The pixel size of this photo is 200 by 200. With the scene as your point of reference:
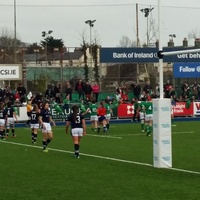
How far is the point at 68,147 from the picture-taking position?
29.8 metres

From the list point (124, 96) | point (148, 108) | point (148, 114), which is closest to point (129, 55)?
point (124, 96)

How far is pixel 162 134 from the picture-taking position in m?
20.6

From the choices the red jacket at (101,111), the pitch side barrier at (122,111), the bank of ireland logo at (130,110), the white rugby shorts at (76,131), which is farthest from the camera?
the bank of ireland logo at (130,110)

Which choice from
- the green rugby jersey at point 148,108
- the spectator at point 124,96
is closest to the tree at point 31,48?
the spectator at point 124,96

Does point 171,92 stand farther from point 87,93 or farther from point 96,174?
point 96,174

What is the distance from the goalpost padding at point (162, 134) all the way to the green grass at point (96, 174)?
0.53 meters

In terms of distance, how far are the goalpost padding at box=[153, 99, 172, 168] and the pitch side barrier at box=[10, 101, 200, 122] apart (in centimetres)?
2763

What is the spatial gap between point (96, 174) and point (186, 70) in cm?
3666

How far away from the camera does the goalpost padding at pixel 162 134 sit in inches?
808

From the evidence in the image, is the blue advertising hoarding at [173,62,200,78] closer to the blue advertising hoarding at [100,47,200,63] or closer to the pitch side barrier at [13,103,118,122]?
the blue advertising hoarding at [100,47,200,63]

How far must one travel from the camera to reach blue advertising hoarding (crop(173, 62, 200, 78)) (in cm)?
5472

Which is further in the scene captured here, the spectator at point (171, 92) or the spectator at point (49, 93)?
the spectator at point (171, 92)

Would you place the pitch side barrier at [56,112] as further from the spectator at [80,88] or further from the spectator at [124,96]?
the spectator at [124,96]

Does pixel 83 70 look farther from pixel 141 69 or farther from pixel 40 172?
pixel 40 172
